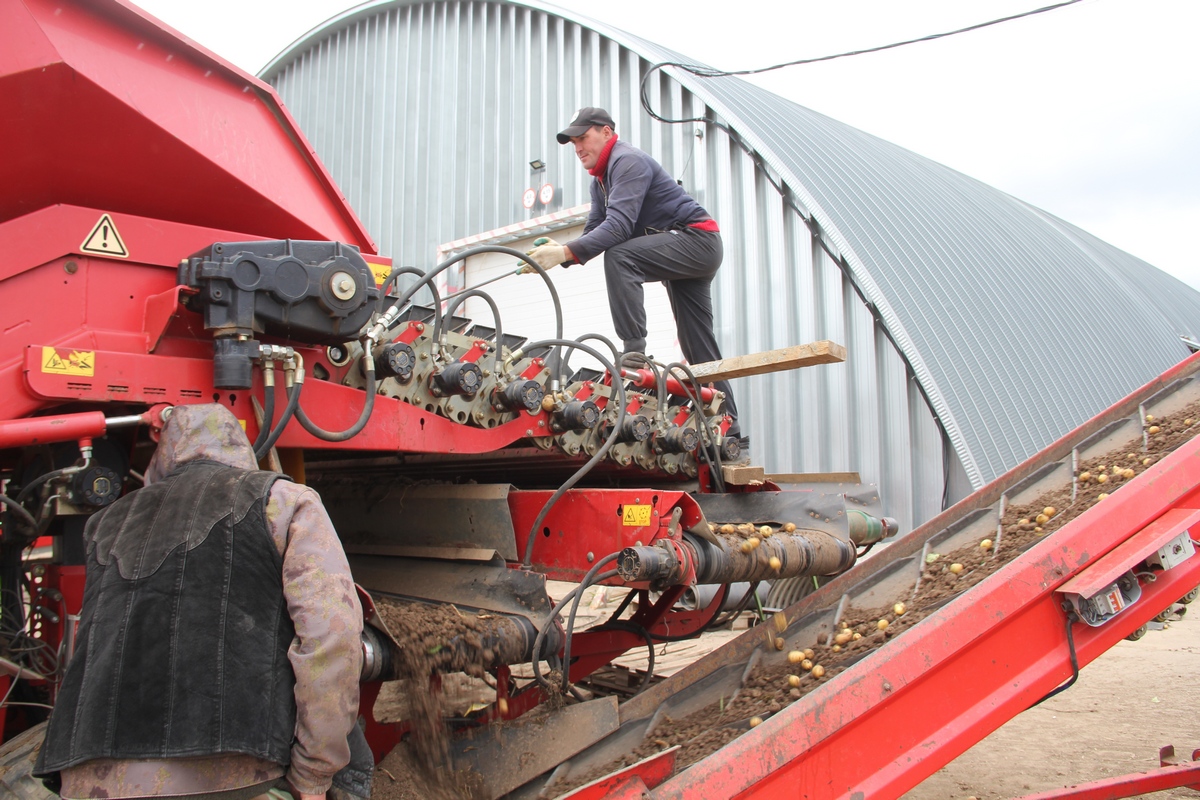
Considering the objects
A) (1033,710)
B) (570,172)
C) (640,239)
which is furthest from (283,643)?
(570,172)

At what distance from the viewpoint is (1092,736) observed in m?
4.62

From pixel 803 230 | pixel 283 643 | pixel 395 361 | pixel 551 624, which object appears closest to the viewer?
pixel 283 643

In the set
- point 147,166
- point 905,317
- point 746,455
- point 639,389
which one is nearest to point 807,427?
point 905,317

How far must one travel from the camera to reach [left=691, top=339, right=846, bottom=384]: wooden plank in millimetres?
3617

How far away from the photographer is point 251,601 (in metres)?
2.08

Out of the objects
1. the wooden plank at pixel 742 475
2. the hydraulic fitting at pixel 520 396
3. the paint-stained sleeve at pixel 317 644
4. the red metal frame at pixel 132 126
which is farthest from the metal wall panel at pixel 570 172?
the paint-stained sleeve at pixel 317 644

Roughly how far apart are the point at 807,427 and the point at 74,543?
5.89 metres

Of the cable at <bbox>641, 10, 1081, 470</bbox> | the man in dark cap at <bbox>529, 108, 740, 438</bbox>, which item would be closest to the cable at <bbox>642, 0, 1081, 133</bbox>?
the cable at <bbox>641, 10, 1081, 470</bbox>

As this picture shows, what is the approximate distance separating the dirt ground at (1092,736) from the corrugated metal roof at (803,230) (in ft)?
5.57

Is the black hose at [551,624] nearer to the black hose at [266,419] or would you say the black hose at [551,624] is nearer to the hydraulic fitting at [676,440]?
the hydraulic fitting at [676,440]

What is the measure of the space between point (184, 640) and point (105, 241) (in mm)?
1223

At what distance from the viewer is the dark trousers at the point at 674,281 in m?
4.26

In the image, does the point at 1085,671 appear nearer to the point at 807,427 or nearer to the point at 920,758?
the point at 807,427

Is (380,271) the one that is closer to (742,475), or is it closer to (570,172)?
(742,475)
